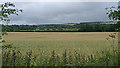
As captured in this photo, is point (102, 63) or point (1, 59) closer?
point (102, 63)

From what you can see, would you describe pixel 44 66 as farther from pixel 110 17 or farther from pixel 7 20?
pixel 110 17

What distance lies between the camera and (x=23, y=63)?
537cm

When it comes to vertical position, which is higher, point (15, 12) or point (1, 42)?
point (15, 12)

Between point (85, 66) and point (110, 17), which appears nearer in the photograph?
point (85, 66)

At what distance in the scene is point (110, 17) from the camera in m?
6.07

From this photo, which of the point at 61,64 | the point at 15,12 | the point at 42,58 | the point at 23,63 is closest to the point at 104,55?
the point at 61,64

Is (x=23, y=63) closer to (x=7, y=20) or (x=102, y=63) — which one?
(x=7, y=20)

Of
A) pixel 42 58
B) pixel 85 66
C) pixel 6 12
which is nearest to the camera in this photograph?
pixel 85 66

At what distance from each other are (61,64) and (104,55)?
215 centimetres

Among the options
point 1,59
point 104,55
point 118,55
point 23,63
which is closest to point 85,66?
point 104,55

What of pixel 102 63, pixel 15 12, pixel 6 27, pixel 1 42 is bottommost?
pixel 102 63

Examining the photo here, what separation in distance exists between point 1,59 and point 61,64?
8.91ft

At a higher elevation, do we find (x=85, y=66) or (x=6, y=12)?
(x=6, y=12)

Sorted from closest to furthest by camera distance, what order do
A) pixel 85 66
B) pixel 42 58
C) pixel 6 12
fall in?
pixel 85 66 → pixel 42 58 → pixel 6 12
